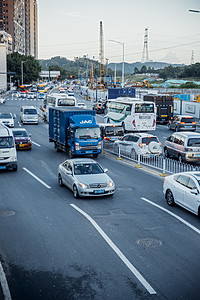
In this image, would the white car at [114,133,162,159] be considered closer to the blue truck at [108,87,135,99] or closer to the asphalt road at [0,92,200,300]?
the asphalt road at [0,92,200,300]

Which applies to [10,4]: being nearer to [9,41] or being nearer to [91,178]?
[9,41]

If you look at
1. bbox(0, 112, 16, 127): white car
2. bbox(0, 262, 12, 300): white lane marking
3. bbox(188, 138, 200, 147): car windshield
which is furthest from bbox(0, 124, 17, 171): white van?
bbox(0, 112, 16, 127): white car

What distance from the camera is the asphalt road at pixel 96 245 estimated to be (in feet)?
29.5

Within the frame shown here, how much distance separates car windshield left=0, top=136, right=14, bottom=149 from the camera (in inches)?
883

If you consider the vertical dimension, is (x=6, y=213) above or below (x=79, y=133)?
below

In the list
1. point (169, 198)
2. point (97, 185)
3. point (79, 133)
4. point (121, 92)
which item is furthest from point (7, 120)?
point (169, 198)

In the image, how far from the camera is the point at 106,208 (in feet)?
51.2

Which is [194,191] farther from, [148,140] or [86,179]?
[148,140]

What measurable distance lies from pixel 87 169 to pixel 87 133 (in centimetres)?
930

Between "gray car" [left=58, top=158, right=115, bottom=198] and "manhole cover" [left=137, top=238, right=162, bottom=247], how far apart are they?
16.2ft

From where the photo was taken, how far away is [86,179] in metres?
16.9

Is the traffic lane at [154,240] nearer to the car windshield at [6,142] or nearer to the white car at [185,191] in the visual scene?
the white car at [185,191]

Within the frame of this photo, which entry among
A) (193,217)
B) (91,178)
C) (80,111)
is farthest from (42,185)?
(80,111)

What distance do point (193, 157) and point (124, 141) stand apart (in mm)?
5700
